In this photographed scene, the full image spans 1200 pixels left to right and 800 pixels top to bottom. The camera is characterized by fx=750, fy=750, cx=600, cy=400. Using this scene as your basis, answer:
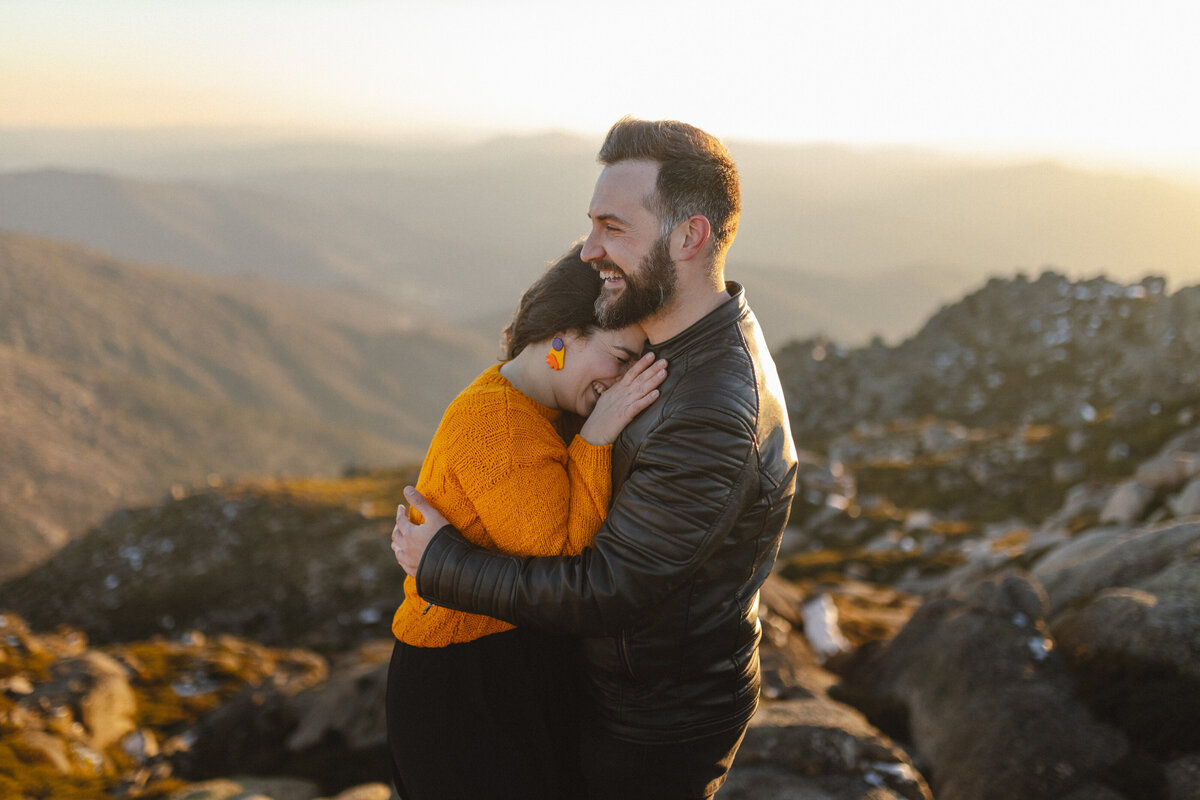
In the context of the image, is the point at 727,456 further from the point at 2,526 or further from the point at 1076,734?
the point at 2,526

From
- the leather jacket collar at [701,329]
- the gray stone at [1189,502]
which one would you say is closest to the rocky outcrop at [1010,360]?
the gray stone at [1189,502]

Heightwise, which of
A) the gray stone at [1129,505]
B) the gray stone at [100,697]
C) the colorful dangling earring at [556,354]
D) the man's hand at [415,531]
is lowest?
the gray stone at [100,697]

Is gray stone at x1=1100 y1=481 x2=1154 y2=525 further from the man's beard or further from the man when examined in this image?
the man's beard

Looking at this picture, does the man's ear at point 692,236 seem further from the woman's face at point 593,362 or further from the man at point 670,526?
the woman's face at point 593,362

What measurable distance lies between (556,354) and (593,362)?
0.24 meters

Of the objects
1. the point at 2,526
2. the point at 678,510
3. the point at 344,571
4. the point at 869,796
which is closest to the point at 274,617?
the point at 344,571

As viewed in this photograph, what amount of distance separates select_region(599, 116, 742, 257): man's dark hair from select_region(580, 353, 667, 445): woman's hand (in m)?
0.78

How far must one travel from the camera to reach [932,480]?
42469 millimetres

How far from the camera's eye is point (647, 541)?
3857 millimetres

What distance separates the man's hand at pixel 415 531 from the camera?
431 cm

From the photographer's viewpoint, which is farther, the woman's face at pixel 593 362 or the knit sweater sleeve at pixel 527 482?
the woman's face at pixel 593 362

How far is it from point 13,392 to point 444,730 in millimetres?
237321

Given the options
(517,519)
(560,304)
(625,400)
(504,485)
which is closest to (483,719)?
(517,519)

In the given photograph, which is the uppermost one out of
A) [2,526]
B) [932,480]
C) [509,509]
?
[509,509]
